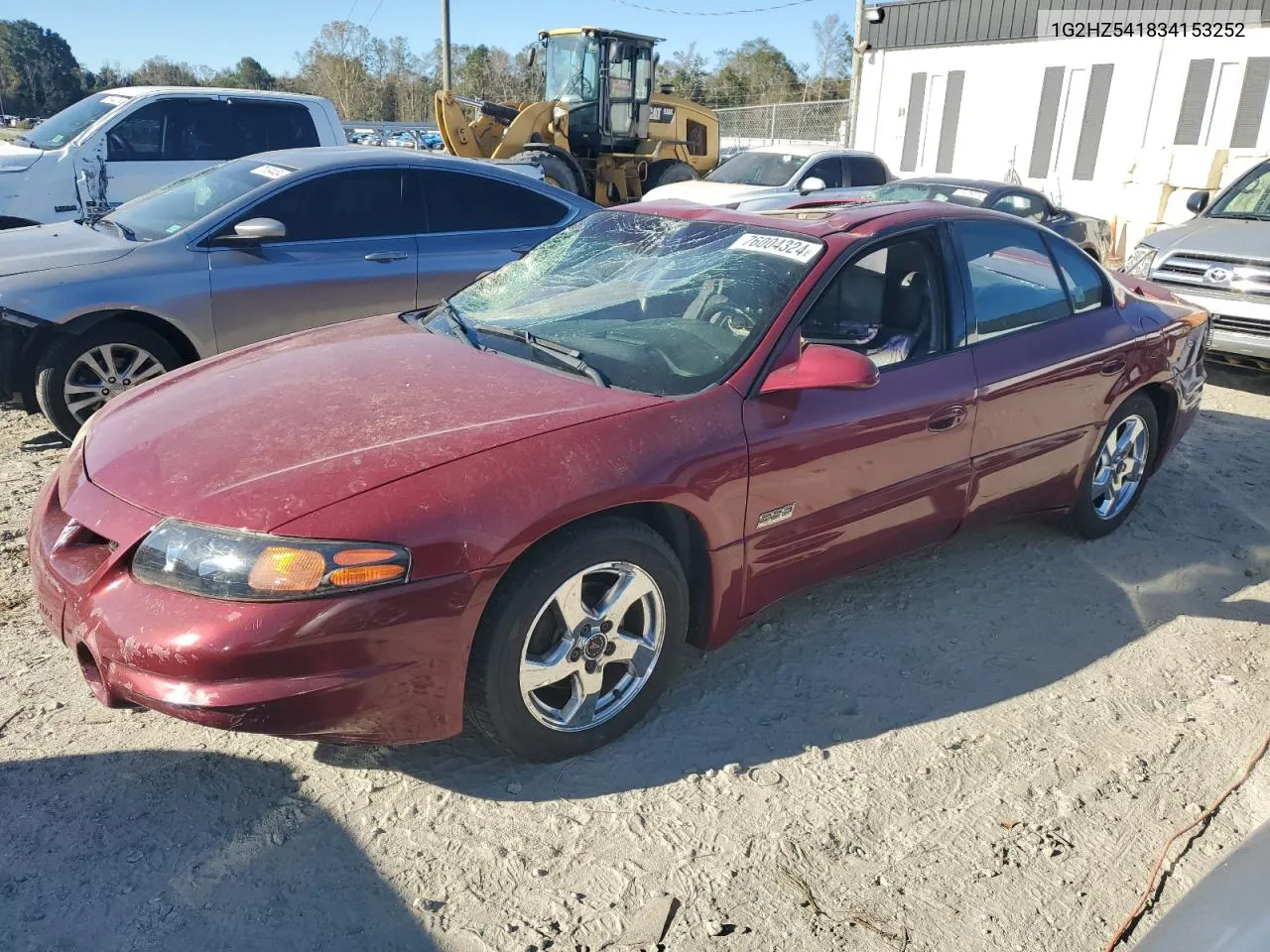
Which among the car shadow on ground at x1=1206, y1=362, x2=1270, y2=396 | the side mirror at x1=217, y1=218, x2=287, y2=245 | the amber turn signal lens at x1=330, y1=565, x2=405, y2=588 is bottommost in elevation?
the car shadow on ground at x1=1206, y1=362, x2=1270, y2=396

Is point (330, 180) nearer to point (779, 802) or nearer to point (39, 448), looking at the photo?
point (39, 448)

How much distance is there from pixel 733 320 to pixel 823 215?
2.45 feet

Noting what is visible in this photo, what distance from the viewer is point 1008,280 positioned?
3.97 metres

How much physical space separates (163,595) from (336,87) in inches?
1810

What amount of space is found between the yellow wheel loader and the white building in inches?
308

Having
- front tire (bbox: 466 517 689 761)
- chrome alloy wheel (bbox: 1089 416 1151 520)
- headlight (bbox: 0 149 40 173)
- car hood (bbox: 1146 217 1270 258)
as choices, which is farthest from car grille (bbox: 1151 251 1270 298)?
headlight (bbox: 0 149 40 173)

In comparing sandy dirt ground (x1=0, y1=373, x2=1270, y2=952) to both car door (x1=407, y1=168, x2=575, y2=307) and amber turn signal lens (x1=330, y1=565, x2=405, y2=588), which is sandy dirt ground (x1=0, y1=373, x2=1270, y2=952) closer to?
amber turn signal lens (x1=330, y1=565, x2=405, y2=588)

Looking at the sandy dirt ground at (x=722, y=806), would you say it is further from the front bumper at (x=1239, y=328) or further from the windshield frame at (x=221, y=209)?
the front bumper at (x=1239, y=328)

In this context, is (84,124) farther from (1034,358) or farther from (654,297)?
(1034,358)

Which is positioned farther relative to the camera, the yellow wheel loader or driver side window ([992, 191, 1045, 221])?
the yellow wheel loader

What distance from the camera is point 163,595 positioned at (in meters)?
2.37

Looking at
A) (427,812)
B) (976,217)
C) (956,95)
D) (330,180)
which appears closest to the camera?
(427,812)

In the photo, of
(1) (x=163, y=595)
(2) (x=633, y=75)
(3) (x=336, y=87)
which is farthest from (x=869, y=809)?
(3) (x=336, y=87)

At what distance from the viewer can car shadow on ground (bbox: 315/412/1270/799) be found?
290 cm
